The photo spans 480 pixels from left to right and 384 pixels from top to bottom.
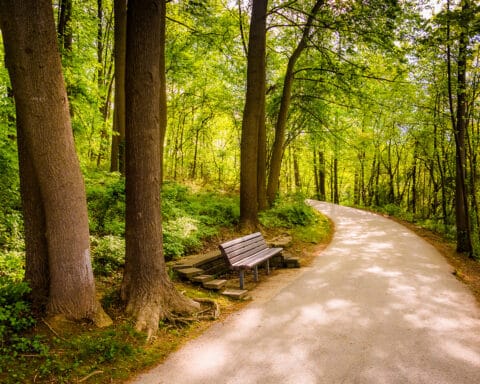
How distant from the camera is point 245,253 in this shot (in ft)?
25.4

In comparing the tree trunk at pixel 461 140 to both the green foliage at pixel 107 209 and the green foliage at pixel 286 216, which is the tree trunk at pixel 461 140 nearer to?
the green foliage at pixel 286 216

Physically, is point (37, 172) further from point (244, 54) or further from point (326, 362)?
point (244, 54)

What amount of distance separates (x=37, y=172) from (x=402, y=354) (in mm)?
5173

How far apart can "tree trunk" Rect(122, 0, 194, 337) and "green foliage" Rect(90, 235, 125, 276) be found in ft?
5.01

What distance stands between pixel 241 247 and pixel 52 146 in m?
4.46

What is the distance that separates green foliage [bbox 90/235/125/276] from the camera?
6730 mm

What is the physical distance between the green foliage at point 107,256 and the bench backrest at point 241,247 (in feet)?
7.03

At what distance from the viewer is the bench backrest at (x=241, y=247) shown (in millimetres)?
6984

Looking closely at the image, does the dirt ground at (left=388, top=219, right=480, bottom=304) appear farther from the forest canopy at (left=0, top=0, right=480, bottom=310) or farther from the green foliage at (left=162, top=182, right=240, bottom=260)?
the green foliage at (left=162, top=182, right=240, bottom=260)

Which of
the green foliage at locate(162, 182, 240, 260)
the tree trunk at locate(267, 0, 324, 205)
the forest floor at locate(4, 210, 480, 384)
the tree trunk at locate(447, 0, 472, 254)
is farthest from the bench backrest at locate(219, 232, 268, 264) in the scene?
the tree trunk at locate(267, 0, 324, 205)

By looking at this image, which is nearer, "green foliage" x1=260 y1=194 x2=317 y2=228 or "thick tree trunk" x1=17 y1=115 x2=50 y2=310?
"thick tree trunk" x1=17 y1=115 x2=50 y2=310

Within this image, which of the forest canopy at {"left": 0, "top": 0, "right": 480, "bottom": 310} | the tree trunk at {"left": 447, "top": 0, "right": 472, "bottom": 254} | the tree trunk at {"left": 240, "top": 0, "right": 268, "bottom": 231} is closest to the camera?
the forest canopy at {"left": 0, "top": 0, "right": 480, "bottom": 310}

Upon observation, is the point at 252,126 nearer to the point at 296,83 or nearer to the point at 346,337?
the point at 296,83

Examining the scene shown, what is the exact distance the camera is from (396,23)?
10172 mm
